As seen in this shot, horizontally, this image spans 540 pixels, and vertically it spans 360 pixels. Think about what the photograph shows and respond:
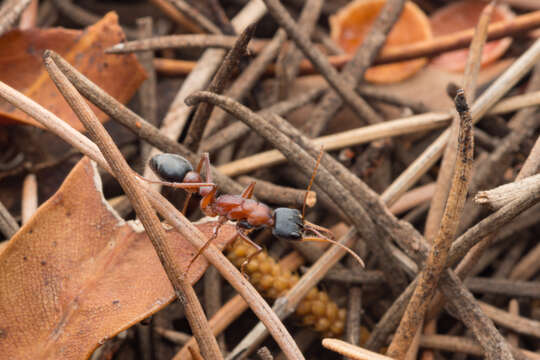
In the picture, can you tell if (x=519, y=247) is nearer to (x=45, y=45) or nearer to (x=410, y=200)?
(x=410, y=200)

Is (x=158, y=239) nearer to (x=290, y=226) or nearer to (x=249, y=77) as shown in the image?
(x=290, y=226)

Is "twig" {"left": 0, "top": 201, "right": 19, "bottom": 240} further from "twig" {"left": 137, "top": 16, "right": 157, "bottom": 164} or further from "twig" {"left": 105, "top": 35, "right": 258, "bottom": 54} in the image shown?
"twig" {"left": 105, "top": 35, "right": 258, "bottom": 54}

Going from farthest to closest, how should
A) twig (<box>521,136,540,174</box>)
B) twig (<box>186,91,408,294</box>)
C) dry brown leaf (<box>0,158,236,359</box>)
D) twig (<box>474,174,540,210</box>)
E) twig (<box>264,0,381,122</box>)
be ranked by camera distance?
twig (<box>264,0,381,122</box>), twig (<box>186,91,408,294</box>), twig (<box>521,136,540,174</box>), dry brown leaf (<box>0,158,236,359</box>), twig (<box>474,174,540,210</box>)

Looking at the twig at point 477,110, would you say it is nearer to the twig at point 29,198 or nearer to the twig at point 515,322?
the twig at point 515,322

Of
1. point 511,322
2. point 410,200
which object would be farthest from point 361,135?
point 511,322

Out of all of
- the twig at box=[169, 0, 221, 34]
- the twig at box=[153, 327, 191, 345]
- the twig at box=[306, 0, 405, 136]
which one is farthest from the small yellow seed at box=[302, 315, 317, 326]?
the twig at box=[169, 0, 221, 34]

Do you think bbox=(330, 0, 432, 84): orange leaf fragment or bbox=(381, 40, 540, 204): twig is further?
bbox=(330, 0, 432, 84): orange leaf fragment

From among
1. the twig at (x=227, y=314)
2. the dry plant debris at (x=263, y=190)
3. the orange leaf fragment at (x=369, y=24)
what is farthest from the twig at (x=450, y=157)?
the twig at (x=227, y=314)
